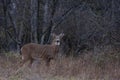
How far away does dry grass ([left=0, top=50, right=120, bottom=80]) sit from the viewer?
413 inches

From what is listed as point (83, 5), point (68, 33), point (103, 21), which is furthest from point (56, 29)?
point (103, 21)

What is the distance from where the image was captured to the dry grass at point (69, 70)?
1048 cm

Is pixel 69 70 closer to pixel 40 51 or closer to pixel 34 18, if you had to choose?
pixel 40 51

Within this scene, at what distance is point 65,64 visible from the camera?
1251cm

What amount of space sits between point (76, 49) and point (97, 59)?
5050 mm

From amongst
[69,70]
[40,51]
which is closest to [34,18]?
[40,51]

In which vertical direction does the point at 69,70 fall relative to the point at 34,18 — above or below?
below

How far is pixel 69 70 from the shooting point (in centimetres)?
1155

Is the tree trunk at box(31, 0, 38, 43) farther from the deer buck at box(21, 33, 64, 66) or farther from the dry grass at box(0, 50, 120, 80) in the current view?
the dry grass at box(0, 50, 120, 80)

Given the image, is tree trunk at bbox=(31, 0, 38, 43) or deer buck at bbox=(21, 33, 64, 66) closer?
deer buck at bbox=(21, 33, 64, 66)

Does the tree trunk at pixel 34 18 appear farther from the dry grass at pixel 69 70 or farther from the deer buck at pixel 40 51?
the dry grass at pixel 69 70

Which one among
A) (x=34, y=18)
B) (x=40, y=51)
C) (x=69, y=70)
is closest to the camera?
(x=69, y=70)

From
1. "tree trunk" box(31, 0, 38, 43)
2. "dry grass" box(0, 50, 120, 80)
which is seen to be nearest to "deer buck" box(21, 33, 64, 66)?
"dry grass" box(0, 50, 120, 80)

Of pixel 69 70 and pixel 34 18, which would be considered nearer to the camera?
pixel 69 70
